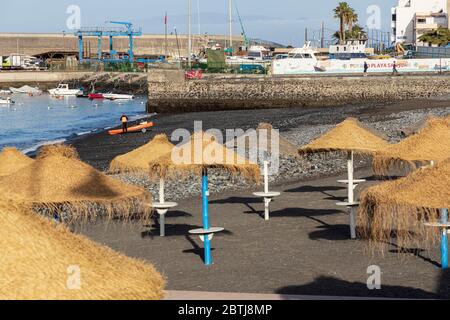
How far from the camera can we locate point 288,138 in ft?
132

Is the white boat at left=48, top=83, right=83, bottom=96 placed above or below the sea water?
above

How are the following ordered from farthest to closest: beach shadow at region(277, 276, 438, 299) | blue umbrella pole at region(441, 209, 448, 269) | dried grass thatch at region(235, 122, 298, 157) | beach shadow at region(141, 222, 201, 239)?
dried grass thatch at region(235, 122, 298, 157) → beach shadow at region(141, 222, 201, 239) → blue umbrella pole at region(441, 209, 448, 269) → beach shadow at region(277, 276, 438, 299)

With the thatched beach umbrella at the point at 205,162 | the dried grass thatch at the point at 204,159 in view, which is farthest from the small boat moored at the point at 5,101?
the thatched beach umbrella at the point at 205,162

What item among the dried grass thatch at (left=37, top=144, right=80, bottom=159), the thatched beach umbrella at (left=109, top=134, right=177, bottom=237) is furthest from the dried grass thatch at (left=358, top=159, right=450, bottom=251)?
the thatched beach umbrella at (left=109, top=134, right=177, bottom=237)

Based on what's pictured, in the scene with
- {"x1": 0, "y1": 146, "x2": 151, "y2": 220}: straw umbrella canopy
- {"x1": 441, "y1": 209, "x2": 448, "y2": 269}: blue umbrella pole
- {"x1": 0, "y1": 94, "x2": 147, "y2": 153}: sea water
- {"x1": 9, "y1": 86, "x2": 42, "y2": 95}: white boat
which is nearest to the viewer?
{"x1": 441, "y1": 209, "x2": 448, "y2": 269}: blue umbrella pole

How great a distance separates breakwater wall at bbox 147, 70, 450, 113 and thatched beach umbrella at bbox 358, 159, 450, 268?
5531 cm

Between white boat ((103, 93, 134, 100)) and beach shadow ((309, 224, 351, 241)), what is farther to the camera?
white boat ((103, 93, 134, 100))

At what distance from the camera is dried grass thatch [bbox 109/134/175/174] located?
18.9 m

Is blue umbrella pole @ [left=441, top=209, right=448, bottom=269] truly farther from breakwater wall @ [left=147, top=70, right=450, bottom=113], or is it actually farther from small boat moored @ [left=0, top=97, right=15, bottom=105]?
small boat moored @ [left=0, top=97, right=15, bottom=105]

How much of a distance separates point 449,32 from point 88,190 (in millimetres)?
95438

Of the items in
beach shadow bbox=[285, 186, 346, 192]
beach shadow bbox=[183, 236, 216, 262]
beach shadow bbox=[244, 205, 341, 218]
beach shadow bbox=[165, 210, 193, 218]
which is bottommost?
beach shadow bbox=[183, 236, 216, 262]

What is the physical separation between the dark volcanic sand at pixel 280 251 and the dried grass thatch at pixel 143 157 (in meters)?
1.19

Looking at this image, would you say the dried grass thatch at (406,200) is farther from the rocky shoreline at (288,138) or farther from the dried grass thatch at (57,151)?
the rocky shoreline at (288,138)
